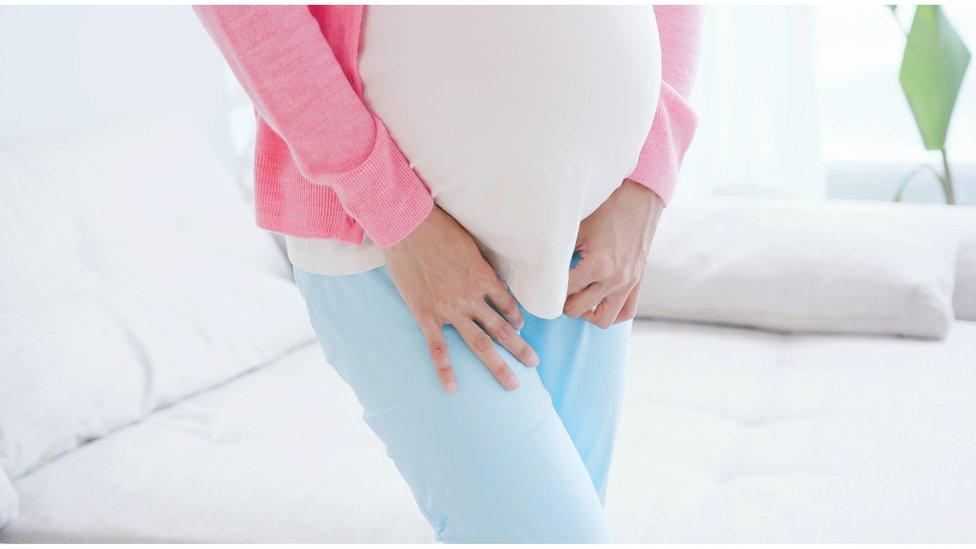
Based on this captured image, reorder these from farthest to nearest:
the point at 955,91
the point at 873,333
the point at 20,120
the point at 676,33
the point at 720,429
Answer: the point at 955,91 → the point at 20,120 → the point at 873,333 → the point at 720,429 → the point at 676,33

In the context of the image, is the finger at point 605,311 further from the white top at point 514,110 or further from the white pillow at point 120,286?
the white pillow at point 120,286

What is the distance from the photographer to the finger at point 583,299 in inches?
36.1

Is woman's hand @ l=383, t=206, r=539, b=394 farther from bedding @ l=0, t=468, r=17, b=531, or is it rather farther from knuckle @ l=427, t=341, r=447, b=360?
bedding @ l=0, t=468, r=17, b=531

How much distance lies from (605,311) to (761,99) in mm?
2108

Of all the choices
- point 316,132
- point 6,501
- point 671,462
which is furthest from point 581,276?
point 6,501

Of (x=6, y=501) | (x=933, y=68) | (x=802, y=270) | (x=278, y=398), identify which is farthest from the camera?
(x=933, y=68)

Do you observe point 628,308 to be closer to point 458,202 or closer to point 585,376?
point 585,376

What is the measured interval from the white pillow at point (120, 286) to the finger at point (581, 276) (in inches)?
36.5

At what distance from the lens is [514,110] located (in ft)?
2.62

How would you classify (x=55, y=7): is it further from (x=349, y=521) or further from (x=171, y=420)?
(x=349, y=521)

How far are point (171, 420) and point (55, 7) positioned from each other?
94cm

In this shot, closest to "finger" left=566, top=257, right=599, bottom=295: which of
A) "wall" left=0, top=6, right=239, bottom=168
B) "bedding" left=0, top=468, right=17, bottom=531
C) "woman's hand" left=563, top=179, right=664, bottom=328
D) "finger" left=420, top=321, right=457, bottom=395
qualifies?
"woman's hand" left=563, top=179, right=664, bottom=328

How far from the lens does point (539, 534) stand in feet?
2.78

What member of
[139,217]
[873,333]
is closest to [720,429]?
[873,333]
